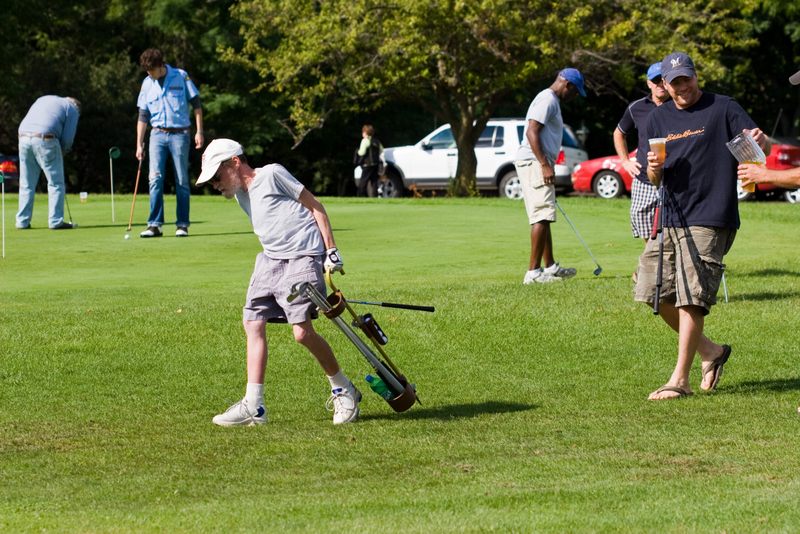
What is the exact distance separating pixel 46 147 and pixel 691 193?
33.9 feet

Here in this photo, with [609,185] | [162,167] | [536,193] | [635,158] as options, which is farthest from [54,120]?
[609,185]

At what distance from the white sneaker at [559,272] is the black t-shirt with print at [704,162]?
3782 mm

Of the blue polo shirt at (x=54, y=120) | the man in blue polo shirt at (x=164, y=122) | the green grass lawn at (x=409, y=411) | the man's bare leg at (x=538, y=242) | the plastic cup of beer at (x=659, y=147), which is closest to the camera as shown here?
the green grass lawn at (x=409, y=411)

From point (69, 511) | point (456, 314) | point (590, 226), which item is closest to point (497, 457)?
point (69, 511)

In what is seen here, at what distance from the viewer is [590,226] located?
15.1 metres

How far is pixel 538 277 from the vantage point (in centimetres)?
981

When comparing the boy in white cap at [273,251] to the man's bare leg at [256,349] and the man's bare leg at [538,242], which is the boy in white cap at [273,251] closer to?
the man's bare leg at [256,349]

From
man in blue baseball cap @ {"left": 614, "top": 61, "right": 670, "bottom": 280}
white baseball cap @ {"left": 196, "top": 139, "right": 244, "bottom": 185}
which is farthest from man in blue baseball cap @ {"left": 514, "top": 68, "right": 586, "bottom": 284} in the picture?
white baseball cap @ {"left": 196, "top": 139, "right": 244, "bottom": 185}

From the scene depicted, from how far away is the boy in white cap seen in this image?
5602 mm

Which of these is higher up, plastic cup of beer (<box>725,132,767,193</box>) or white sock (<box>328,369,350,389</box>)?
Answer: plastic cup of beer (<box>725,132,767,193</box>)

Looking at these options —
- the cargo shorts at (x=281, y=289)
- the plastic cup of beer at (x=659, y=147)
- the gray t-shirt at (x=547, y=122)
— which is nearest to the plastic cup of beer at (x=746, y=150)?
the plastic cup of beer at (x=659, y=147)

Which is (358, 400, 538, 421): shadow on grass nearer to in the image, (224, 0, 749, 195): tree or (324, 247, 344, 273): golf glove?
(324, 247, 344, 273): golf glove

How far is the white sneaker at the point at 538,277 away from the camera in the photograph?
9789mm

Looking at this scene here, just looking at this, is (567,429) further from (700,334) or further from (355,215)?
(355,215)
